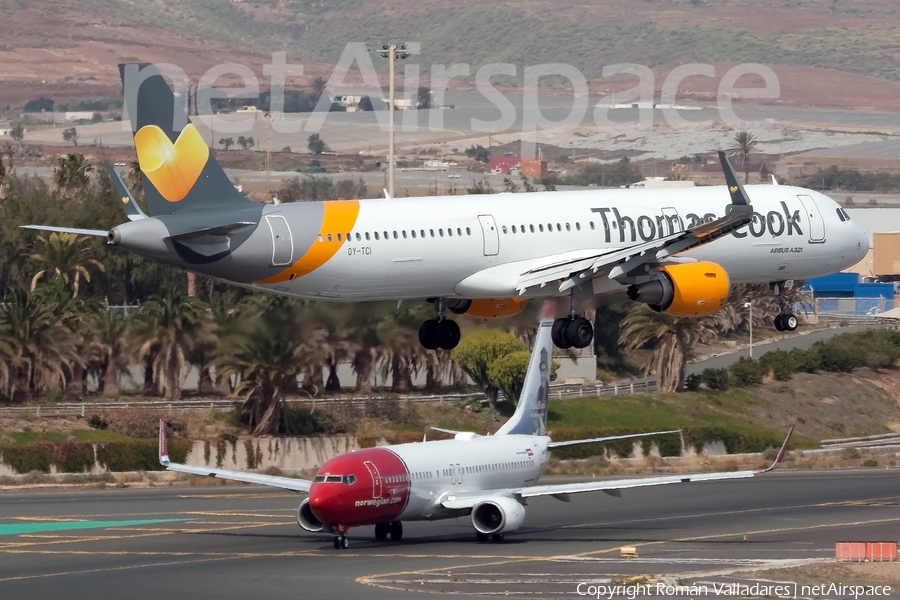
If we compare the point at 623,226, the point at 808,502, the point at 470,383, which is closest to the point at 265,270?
the point at 623,226

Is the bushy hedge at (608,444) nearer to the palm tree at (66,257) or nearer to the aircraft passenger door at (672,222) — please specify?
the aircraft passenger door at (672,222)

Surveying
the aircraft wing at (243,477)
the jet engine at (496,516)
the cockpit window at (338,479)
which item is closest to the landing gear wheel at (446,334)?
the aircraft wing at (243,477)

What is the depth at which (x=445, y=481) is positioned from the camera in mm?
49938

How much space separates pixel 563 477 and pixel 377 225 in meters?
29.5

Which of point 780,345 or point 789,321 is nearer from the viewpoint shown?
point 789,321

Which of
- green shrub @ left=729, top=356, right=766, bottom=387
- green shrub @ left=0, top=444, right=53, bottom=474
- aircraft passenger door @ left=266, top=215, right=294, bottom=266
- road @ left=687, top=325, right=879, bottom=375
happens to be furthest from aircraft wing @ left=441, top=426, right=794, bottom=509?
road @ left=687, top=325, right=879, bottom=375

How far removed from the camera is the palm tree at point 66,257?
10606 centimetres

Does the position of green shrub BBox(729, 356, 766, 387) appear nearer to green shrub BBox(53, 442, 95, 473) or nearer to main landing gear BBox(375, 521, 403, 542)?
green shrub BBox(53, 442, 95, 473)

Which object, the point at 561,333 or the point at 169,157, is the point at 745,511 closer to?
the point at 561,333

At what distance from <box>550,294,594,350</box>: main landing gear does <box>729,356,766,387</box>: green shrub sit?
55763 mm

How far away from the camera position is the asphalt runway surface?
131ft

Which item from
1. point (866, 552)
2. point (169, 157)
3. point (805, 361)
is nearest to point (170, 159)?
point (169, 157)

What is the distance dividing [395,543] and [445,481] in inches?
97.3

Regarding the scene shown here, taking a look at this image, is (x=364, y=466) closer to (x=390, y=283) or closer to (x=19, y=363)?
(x=390, y=283)
